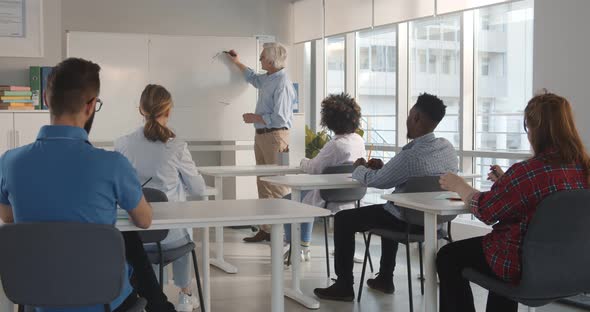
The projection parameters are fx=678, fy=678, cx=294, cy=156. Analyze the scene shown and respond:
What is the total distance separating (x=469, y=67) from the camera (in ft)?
20.0

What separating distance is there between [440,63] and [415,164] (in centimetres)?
293

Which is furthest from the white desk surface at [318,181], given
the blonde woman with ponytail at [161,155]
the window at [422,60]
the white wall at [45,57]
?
the white wall at [45,57]

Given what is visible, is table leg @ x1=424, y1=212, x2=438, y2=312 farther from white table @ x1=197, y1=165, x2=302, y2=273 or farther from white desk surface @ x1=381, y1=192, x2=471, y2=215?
white table @ x1=197, y1=165, x2=302, y2=273

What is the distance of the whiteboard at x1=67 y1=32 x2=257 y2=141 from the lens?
6.74 metres

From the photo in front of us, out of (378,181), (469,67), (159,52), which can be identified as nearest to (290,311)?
(378,181)

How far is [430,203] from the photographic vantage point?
315 centimetres

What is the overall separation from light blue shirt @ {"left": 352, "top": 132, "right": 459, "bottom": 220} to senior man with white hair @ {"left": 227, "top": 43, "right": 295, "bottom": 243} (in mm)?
2151

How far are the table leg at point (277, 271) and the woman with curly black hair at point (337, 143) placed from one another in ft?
6.43

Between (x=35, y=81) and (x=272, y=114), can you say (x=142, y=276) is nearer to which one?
(x=272, y=114)

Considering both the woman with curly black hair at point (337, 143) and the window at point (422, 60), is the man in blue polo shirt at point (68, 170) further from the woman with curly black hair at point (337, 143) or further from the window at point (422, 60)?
the window at point (422, 60)

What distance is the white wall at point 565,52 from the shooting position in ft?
14.6

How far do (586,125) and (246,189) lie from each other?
3.89m

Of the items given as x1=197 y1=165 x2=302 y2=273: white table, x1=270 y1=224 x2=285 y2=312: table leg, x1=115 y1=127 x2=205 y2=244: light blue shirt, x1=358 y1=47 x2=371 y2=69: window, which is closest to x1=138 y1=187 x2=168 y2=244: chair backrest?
x1=115 y1=127 x2=205 y2=244: light blue shirt

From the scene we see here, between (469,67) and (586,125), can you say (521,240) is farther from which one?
(469,67)
